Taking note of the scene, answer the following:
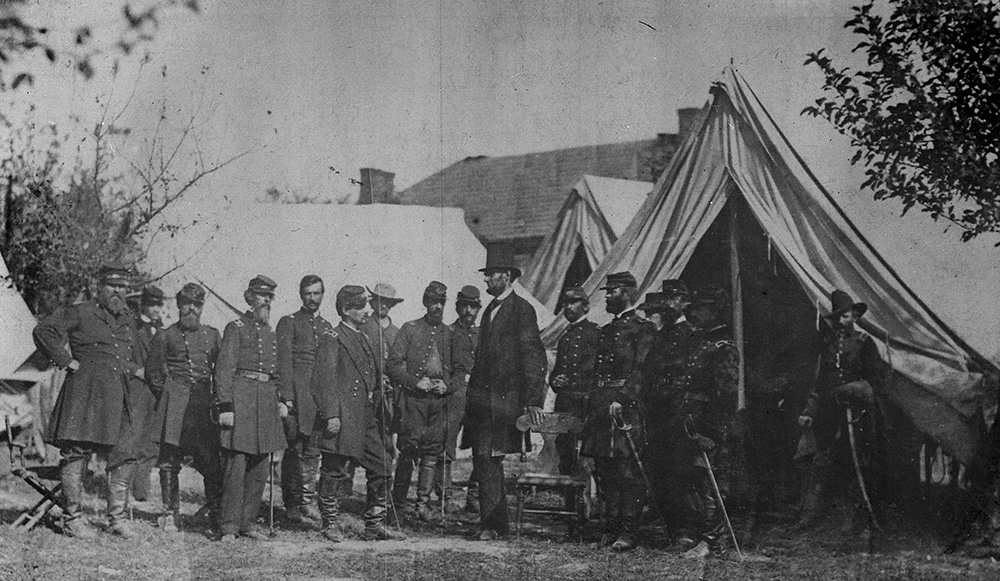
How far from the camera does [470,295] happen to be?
604cm

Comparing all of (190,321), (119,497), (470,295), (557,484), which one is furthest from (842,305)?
(119,497)

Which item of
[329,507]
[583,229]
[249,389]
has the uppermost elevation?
[583,229]

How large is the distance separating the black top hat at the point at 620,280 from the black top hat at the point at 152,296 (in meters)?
2.62

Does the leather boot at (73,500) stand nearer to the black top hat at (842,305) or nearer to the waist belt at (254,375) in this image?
the waist belt at (254,375)

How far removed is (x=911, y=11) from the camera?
587 cm

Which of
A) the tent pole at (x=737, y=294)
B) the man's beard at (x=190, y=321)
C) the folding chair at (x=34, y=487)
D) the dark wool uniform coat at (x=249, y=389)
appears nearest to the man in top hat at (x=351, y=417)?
the dark wool uniform coat at (x=249, y=389)

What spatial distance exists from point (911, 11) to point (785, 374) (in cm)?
214

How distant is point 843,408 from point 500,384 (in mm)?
Answer: 1894

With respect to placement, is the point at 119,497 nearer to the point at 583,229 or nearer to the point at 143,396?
the point at 143,396

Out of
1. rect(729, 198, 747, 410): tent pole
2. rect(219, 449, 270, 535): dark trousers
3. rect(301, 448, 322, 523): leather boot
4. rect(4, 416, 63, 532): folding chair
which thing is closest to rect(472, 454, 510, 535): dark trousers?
rect(301, 448, 322, 523): leather boot

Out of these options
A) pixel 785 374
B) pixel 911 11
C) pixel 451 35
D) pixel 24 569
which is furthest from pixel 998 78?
pixel 24 569

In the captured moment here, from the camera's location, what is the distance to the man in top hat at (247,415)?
5.97 meters

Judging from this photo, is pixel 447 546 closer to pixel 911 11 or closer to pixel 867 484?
pixel 867 484

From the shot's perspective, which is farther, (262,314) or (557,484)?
(262,314)
